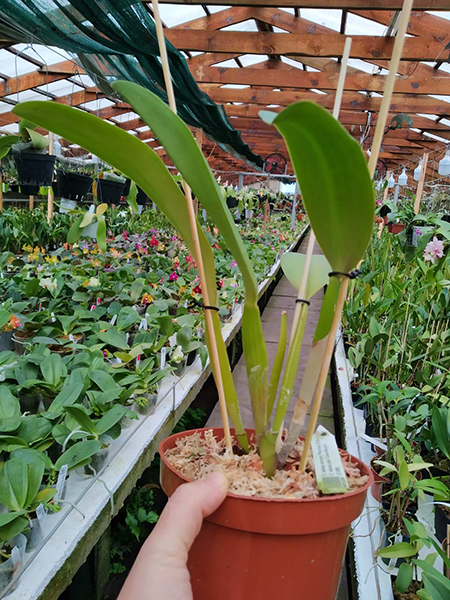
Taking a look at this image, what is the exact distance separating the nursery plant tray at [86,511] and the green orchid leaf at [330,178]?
0.73m

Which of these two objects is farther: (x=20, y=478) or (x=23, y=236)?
(x=23, y=236)

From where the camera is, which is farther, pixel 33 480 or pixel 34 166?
pixel 34 166

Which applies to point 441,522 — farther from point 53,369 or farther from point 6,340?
point 6,340

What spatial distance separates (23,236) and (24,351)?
2.46 metres

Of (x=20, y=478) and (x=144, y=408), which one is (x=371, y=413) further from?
(x=20, y=478)

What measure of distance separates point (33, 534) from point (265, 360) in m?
0.58

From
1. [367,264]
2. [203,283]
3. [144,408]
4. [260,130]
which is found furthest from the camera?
[260,130]

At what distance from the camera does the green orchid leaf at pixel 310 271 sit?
660 mm

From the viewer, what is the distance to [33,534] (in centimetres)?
88

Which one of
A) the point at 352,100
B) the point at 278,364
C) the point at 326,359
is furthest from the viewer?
the point at 352,100

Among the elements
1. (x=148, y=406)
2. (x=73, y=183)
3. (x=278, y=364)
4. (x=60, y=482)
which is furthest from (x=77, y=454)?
(x=73, y=183)

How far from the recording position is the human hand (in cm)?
43

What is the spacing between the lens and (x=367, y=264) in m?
3.09

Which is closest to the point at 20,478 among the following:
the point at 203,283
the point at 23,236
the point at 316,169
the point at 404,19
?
the point at 203,283
